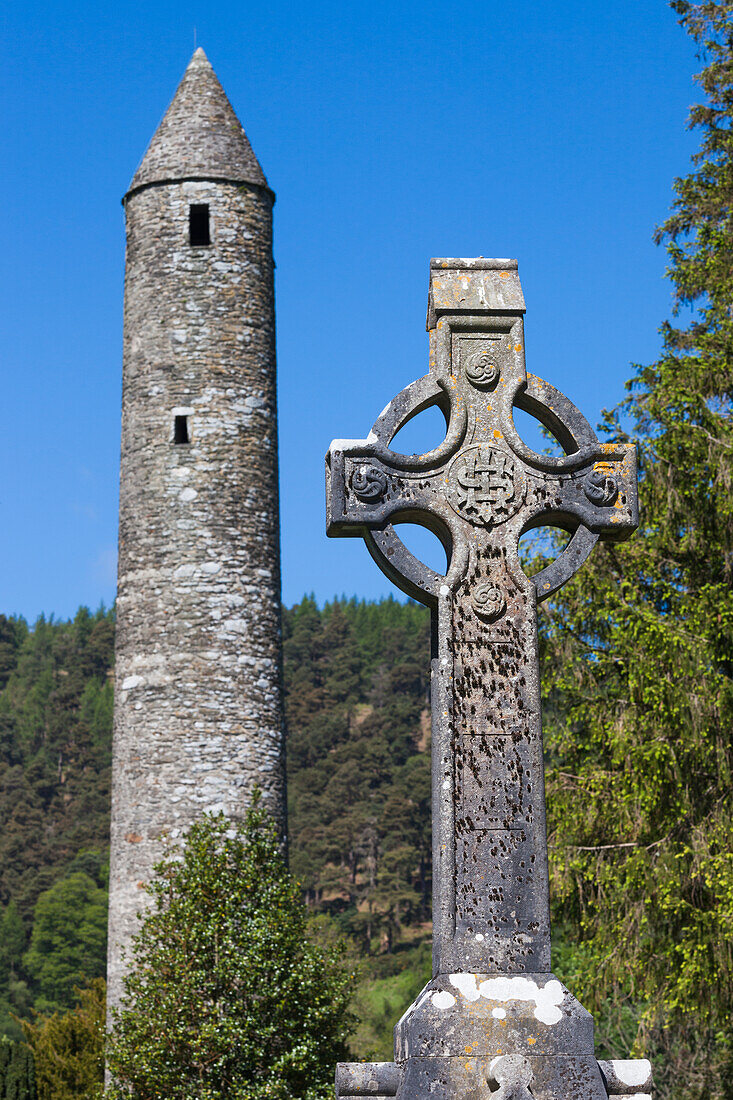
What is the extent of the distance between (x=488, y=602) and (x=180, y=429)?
46.7 feet

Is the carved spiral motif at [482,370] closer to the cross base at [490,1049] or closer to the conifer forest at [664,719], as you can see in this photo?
the cross base at [490,1049]

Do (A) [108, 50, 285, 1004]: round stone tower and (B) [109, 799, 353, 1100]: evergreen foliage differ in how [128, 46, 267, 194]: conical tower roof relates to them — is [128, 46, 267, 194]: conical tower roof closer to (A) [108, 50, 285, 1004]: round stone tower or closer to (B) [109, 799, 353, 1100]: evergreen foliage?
A: (A) [108, 50, 285, 1004]: round stone tower

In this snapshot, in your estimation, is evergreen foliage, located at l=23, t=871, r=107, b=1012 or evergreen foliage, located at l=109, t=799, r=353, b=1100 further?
evergreen foliage, located at l=23, t=871, r=107, b=1012

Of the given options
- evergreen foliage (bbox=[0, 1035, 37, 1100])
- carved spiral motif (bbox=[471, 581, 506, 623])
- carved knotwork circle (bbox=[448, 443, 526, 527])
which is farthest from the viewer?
evergreen foliage (bbox=[0, 1035, 37, 1100])

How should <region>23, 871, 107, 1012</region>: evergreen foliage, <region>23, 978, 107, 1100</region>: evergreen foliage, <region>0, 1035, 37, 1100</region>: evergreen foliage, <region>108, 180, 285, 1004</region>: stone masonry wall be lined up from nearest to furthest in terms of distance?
<region>108, 180, 285, 1004</region>: stone masonry wall
<region>0, 1035, 37, 1100</region>: evergreen foliage
<region>23, 978, 107, 1100</region>: evergreen foliage
<region>23, 871, 107, 1012</region>: evergreen foliage

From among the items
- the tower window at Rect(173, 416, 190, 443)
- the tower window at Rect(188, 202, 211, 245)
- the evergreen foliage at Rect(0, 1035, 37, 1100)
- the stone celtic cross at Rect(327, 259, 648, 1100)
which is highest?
the tower window at Rect(188, 202, 211, 245)

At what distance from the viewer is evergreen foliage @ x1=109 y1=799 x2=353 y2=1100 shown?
45.0 feet

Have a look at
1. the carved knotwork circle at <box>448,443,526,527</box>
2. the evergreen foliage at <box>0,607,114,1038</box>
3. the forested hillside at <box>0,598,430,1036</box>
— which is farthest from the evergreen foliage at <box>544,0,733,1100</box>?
the evergreen foliage at <box>0,607,114,1038</box>

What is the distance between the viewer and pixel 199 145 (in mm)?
19672

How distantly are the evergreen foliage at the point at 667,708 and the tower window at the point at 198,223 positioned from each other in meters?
6.06

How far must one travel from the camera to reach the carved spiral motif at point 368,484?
4848 mm

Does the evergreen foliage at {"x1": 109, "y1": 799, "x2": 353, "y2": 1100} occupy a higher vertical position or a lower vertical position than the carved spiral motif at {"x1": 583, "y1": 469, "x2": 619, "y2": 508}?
lower

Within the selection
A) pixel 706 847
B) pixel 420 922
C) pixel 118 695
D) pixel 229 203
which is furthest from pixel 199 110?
pixel 420 922

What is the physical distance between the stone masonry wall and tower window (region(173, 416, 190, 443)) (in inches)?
2.6
